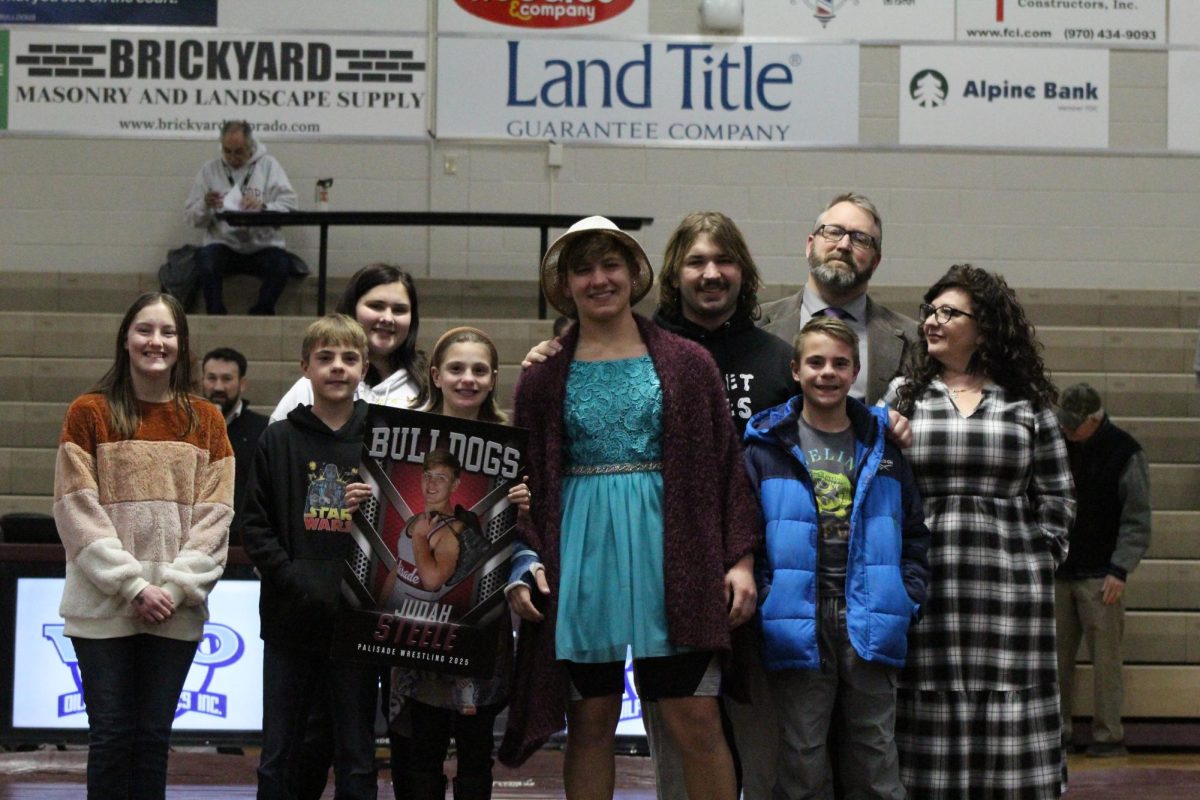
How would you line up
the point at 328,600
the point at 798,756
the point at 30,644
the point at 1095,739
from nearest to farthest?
the point at 798,756 → the point at 328,600 → the point at 30,644 → the point at 1095,739

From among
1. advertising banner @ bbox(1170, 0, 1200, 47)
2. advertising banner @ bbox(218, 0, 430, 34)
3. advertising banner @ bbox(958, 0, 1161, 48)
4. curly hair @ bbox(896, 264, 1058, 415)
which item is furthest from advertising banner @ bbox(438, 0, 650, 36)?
curly hair @ bbox(896, 264, 1058, 415)

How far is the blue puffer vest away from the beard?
467 millimetres

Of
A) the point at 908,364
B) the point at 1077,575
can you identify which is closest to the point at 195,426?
the point at 908,364

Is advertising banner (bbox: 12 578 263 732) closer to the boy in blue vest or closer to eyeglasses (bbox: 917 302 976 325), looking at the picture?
the boy in blue vest

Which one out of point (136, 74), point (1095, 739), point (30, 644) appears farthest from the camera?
point (136, 74)

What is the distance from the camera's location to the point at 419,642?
3252 mm

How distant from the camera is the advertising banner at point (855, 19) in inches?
393

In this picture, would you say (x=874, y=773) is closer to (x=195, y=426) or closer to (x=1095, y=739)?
(x=195, y=426)

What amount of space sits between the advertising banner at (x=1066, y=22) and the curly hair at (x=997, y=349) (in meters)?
6.99

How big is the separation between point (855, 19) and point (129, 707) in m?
7.78

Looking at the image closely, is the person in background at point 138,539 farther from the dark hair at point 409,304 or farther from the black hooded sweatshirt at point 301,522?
the dark hair at point 409,304

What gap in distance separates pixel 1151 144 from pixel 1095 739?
17.1 ft

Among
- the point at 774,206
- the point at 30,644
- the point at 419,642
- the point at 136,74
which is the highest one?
the point at 136,74

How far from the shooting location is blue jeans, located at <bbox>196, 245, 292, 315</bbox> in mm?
9242
